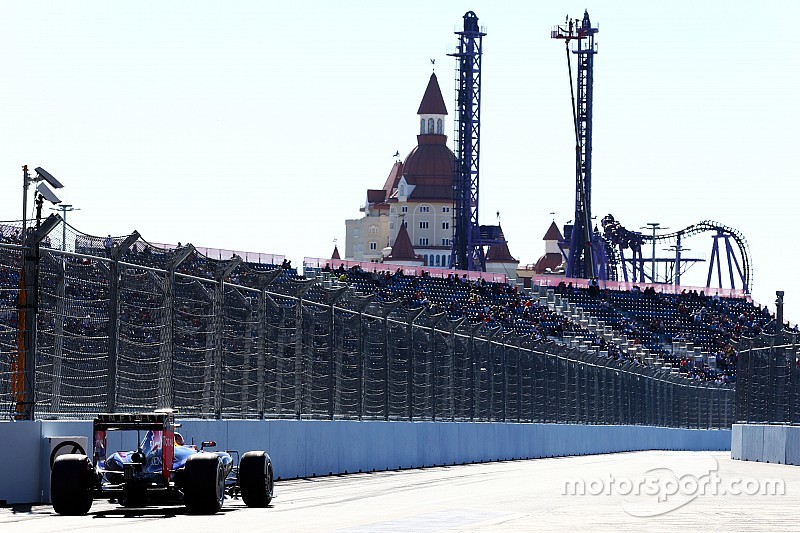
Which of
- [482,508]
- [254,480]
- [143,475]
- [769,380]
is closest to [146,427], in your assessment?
[143,475]

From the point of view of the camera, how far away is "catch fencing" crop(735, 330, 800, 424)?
33.8 m

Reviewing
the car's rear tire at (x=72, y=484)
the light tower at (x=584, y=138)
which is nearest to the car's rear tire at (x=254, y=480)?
the car's rear tire at (x=72, y=484)

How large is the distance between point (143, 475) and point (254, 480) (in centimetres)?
146

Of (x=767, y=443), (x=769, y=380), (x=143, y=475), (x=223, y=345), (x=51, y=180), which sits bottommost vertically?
(x=767, y=443)

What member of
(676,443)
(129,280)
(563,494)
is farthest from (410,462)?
(676,443)

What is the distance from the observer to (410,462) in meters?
30.9

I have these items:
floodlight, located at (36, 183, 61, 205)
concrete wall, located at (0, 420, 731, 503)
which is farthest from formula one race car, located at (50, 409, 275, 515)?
floodlight, located at (36, 183, 61, 205)

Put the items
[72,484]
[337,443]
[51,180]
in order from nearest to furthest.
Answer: [72,484] → [51,180] → [337,443]

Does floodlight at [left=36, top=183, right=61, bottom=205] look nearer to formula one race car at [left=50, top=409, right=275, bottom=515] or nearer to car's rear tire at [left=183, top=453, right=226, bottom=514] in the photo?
formula one race car at [left=50, top=409, right=275, bottom=515]

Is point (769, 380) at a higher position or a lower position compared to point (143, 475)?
higher

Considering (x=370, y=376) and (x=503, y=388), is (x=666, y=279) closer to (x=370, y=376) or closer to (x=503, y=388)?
(x=503, y=388)

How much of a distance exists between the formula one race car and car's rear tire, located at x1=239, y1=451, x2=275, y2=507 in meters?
0.78

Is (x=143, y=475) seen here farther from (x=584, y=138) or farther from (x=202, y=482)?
(x=584, y=138)

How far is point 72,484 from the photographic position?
15672 mm
